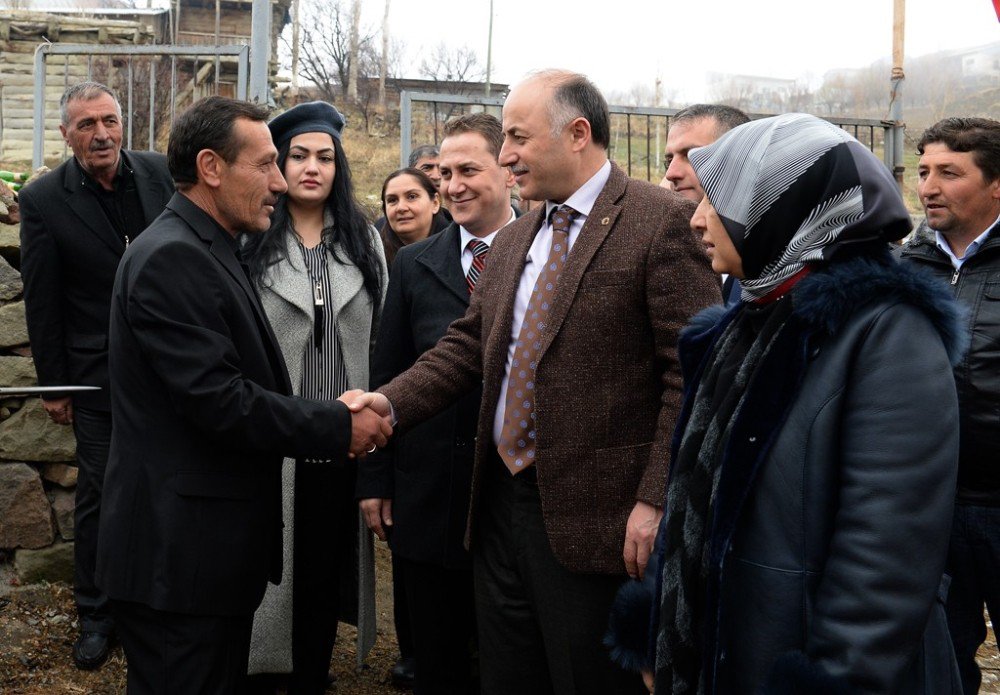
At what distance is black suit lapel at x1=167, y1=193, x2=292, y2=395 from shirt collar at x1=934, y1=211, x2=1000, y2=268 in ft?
8.06

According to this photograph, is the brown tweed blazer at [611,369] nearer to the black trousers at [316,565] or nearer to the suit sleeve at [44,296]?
the black trousers at [316,565]

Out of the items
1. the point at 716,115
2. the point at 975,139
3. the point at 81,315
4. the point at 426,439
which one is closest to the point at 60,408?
the point at 81,315

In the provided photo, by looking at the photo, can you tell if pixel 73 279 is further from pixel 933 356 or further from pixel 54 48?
pixel 933 356

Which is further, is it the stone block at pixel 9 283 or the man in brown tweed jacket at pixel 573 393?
the stone block at pixel 9 283

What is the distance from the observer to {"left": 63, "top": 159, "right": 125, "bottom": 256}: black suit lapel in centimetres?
448

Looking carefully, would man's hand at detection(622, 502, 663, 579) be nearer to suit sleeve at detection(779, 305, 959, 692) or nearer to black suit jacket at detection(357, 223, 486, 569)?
suit sleeve at detection(779, 305, 959, 692)

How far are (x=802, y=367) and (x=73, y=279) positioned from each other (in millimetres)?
3619

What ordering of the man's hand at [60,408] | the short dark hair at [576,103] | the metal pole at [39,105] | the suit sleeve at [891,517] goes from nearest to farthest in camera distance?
the suit sleeve at [891,517], the short dark hair at [576,103], the man's hand at [60,408], the metal pole at [39,105]

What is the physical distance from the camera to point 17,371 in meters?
5.03

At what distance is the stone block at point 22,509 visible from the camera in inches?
196

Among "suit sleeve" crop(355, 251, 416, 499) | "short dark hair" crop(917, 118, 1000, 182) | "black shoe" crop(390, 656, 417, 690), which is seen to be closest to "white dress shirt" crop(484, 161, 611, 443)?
"suit sleeve" crop(355, 251, 416, 499)

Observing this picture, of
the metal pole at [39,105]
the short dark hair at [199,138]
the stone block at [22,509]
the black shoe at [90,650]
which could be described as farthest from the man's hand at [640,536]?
the metal pole at [39,105]

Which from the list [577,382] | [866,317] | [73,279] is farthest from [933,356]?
[73,279]

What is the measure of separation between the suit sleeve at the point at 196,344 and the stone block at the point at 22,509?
263 cm
